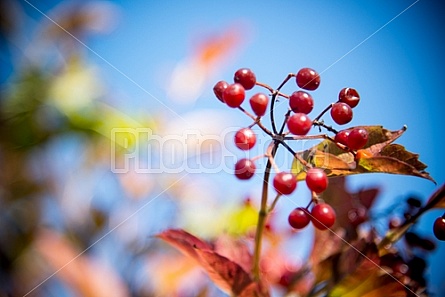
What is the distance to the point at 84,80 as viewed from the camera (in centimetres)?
92

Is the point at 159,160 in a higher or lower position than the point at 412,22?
lower

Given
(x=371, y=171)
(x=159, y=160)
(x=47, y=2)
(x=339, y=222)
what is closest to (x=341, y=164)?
(x=371, y=171)

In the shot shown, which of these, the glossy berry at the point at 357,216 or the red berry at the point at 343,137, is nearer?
the red berry at the point at 343,137

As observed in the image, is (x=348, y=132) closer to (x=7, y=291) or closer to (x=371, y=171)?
(x=371, y=171)

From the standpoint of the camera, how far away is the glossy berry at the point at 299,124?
381 mm

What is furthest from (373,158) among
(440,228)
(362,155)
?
(440,228)

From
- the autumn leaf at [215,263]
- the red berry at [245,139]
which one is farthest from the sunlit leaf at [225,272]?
the red berry at [245,139]

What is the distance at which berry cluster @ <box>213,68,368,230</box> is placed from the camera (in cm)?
38

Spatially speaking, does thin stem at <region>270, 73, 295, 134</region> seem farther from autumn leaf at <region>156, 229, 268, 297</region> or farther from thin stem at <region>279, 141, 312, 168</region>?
autumn leaf at <region>156, 229, 268, 297</region>

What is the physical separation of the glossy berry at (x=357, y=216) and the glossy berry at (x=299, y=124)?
0.58 ft

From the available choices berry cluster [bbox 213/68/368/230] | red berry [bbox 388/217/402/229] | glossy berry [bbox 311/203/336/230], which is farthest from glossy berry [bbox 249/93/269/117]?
red berry [bbox 388/217/402/229]

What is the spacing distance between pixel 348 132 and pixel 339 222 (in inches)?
6.8

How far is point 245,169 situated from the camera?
1.31 ft

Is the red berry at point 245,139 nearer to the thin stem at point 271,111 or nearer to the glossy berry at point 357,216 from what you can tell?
the thin stem at point 271,111
